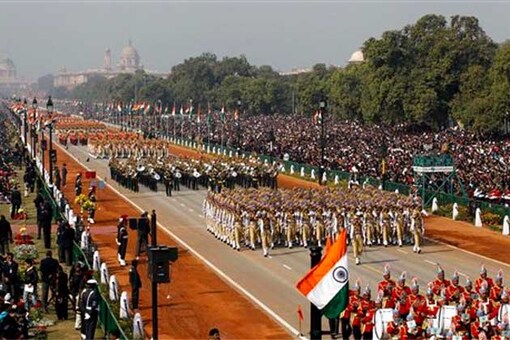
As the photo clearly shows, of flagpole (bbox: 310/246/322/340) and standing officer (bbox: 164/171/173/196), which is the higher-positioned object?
flagpole (bbox: 310/246/322/340)

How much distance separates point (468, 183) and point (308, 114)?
91.2 m

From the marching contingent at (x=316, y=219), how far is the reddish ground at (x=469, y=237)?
230 cm

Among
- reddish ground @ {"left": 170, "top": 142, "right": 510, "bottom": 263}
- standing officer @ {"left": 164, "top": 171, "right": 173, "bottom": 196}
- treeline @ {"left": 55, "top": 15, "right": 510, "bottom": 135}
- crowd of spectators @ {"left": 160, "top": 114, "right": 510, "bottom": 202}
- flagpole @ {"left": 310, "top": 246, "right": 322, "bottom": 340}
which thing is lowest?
reddish ground @ {"left": 170, "top": 142, "right": 510, "bottom": 263}

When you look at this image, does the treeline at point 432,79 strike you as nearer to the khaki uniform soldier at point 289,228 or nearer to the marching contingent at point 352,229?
the marching contingent at point 352,229

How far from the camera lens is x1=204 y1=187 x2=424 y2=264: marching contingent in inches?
1168

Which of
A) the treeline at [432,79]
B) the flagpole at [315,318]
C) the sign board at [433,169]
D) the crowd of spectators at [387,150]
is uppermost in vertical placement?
the treeline at [432,79]

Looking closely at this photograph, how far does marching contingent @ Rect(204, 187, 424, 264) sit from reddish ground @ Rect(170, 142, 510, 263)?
90.5 inches

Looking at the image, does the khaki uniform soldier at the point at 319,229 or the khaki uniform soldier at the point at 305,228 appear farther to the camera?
the khaki uniform soldier at the point at 305,228

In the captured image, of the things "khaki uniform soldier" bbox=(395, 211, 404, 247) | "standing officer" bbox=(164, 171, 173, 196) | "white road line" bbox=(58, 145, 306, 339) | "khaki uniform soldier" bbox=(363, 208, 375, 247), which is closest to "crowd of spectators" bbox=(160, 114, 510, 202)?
"khaki uniform soldier" bbox=(395, 211, 404, 247)

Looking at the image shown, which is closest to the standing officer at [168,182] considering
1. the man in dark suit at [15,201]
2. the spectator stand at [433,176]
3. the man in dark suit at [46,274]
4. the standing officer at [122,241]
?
the man in dark suit at [15,201]

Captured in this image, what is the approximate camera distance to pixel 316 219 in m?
30.0

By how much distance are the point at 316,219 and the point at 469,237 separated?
7.16m

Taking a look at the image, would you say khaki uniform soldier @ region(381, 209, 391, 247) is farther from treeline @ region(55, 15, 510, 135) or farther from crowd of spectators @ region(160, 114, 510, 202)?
treeline @ region(55, 15, 510, 135)

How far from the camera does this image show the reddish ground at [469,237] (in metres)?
30.7
